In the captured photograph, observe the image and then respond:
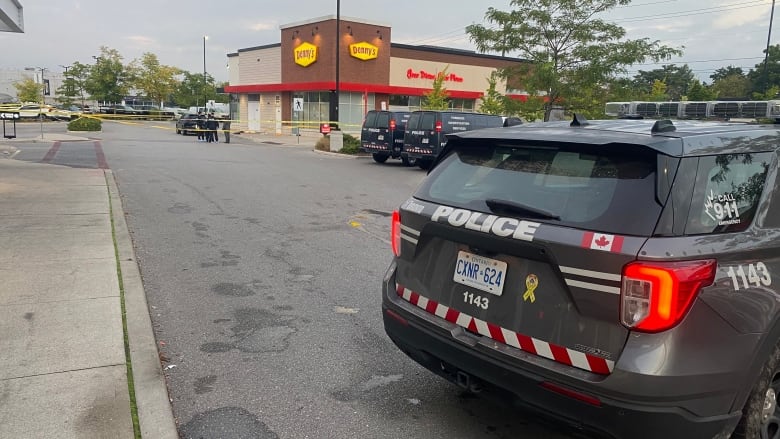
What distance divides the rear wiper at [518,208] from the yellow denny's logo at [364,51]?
39649 millimetres

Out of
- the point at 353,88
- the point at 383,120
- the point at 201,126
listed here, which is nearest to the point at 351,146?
the point at 383,120

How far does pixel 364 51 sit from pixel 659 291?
4086 cm

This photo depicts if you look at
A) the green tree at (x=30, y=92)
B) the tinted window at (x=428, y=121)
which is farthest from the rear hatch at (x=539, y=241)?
the green tree at (x=30, y=92)

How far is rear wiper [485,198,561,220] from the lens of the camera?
270 centimetres

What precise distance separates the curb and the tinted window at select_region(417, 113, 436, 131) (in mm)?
12973

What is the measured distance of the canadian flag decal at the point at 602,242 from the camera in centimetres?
241

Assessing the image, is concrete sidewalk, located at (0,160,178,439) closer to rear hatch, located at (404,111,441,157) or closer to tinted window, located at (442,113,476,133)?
rear hatch, located at (404,111,441,157)

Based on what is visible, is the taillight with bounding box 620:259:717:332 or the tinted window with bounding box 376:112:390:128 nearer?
the taillight with bounding box 620:259:717:332

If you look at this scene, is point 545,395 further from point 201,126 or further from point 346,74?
point 346,74

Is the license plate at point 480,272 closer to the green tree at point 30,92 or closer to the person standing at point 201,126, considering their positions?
the person standing at point 201,126

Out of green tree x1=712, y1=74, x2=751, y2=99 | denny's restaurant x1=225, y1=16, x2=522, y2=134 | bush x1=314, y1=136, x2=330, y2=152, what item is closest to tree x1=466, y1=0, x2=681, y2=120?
bush x1=314, y1=136, x2=330, y2=152

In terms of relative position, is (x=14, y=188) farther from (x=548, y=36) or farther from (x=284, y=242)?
(x=548, y=36)

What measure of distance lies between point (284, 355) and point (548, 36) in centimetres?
1983

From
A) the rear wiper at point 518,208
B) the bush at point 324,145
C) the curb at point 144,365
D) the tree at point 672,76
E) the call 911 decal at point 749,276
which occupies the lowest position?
the curb at point 144,365
